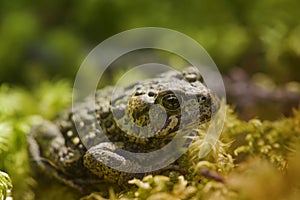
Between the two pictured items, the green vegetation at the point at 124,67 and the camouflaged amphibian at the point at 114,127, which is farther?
the green vegetation at the point at 124,67

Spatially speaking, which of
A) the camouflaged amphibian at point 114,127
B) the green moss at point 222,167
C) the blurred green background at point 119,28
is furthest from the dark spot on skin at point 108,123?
the blurred green background at point 119,28

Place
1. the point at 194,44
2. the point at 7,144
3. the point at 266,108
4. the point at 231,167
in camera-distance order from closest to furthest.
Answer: the point at 231,167, the point at 7,144, the point at 266,108, the point at 194,44

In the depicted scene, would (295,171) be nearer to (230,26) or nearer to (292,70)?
(292,70)

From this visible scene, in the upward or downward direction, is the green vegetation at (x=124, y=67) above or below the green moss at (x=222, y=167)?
above

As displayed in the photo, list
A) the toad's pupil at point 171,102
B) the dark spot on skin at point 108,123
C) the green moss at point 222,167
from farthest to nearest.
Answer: the dark spot on skin at point 108,123 < the toad's pupil at point 171,102 < the green moss at point 222,167

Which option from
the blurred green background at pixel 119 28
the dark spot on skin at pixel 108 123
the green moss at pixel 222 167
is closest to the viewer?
the green moss at pixel 222 167

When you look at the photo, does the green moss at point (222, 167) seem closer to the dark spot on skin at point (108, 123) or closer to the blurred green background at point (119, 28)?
the dark spot on skin at point (108, 123)

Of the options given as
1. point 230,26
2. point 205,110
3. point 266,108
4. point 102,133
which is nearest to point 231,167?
point 205,110
